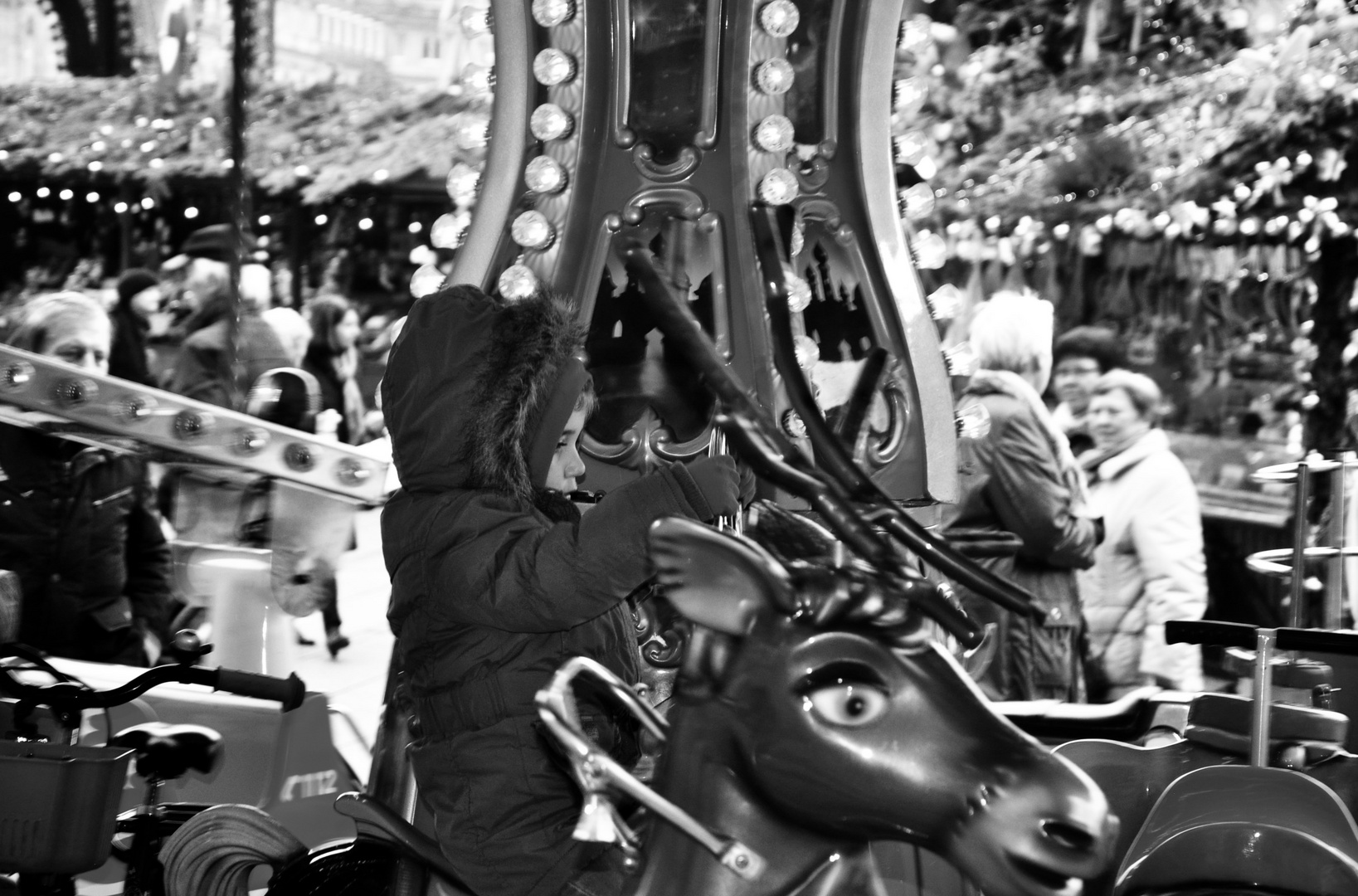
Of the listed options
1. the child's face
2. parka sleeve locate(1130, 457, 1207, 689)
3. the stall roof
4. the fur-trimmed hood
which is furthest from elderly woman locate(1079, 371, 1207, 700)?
the stall roof

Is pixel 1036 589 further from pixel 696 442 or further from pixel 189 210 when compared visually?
pixel 189 210

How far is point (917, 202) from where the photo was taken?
2.55 m

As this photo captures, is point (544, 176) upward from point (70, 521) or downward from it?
upward

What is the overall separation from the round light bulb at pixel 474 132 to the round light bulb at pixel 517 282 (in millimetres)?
297

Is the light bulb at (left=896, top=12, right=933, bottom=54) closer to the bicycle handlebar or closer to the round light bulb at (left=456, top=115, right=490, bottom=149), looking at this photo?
the round light bulb at (left=456, top=115, right=490, bottom=149)

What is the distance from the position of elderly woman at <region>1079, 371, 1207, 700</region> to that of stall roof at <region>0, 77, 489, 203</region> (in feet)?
19.5

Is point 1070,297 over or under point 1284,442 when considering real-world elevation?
over

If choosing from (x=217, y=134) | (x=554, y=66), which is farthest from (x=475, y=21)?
(x=217, y=134)

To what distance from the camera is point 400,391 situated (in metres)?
1.89

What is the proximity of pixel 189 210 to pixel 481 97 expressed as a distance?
339 inches

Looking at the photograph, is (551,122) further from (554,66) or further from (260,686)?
(260,686)

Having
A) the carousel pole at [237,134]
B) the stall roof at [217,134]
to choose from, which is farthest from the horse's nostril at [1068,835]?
the stall roof at [217,134]

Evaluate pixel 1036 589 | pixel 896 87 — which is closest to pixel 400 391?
pixel 896 87

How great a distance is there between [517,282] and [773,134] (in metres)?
0.47
